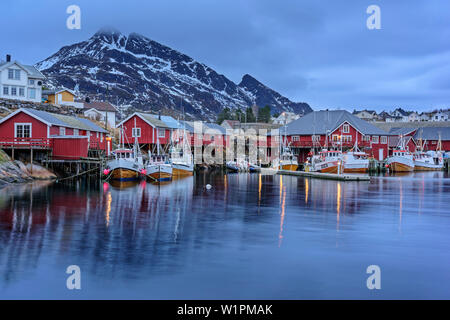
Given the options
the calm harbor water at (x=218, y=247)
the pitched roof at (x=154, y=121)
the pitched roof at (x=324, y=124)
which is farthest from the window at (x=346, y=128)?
the calm harbor water at (x=218, y=247)

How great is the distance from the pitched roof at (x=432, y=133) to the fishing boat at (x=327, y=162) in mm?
47746

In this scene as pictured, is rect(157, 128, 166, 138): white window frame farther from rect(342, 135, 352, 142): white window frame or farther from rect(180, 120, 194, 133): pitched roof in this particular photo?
rect(342, 135, 352, 142): white window frame

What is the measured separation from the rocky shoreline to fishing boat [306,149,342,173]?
38395 millimetres

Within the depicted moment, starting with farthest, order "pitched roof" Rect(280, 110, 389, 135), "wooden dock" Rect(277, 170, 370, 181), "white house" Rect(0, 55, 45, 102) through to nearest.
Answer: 1. "pitched roof" Rect(280, 110, 389, 135)
2. "white house" Rect(0, 55, 45, 102)
3. "wooden dock" Rect(277, 170, 370, 181)

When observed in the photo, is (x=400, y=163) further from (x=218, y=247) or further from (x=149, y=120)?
(x=218, y=247)

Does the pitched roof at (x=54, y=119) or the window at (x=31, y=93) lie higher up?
the window at (x=31, y=93)

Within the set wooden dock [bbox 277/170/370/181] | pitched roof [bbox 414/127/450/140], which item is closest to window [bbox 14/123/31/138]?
wooden dock [bbox 277/170/370/181]

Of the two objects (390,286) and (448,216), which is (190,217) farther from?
(448,216)

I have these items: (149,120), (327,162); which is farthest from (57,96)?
(327,162)

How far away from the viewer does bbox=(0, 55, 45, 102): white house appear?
7625 cm

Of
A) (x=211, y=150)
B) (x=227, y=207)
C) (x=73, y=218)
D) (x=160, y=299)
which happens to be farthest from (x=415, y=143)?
(x=160, y=299)

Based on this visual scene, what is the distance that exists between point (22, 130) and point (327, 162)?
41748mm

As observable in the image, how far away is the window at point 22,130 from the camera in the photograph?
51.2m

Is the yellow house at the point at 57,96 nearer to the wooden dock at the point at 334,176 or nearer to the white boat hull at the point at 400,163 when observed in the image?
the wooden dock at the point at 334,176
